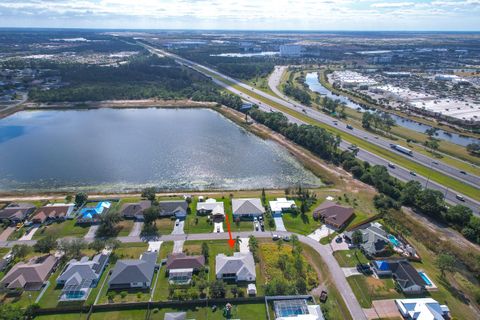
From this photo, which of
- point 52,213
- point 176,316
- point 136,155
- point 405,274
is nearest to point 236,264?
point 176,316

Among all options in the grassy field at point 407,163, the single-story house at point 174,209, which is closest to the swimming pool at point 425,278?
the grassy field at point 407,163

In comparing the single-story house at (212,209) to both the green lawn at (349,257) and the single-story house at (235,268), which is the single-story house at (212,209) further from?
the green lawn at (349,257)

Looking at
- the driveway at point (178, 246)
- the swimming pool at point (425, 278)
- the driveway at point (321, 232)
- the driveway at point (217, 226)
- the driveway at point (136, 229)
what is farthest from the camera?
the driveway at point (217, 226)

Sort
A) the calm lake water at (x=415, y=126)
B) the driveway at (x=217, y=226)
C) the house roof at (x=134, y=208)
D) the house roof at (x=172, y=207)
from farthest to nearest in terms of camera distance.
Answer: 1. the calm lake water at (x=415, y=126)
2. the house roof at (x=172, y=207)
3. the house roof at (x=134, y=208)
4. the driveway at (x=217, y=226)

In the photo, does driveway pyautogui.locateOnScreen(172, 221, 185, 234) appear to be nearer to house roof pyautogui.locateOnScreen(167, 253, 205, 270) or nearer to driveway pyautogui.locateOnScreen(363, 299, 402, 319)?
house roof pyautogui.locateOnScreen(167, 253, 205, 270)

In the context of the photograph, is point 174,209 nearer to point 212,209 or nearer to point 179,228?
point 179,228

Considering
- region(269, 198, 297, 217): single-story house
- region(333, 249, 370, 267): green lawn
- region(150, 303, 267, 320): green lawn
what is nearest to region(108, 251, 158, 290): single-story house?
region(150, 303, 267, 320): green lawn
